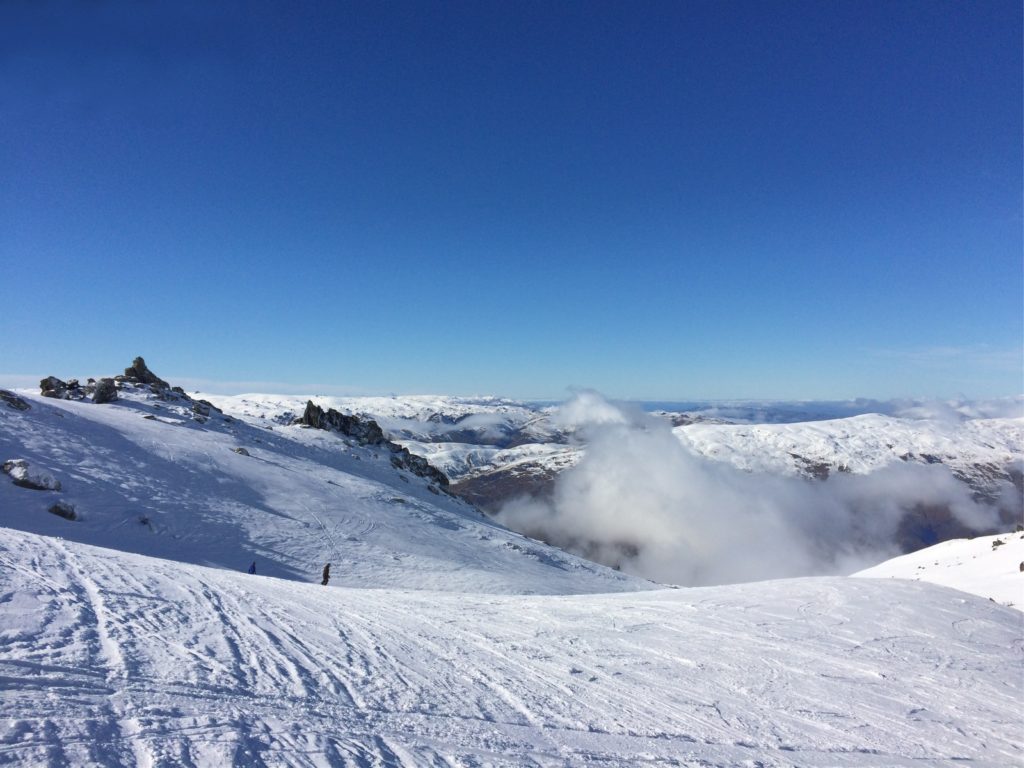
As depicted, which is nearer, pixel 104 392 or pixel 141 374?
pixel 104 392

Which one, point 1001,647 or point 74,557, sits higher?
point 74,557

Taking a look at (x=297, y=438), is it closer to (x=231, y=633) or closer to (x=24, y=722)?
(x=231, y=633)

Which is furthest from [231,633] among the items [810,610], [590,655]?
[810,610]

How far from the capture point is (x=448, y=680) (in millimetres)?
7695

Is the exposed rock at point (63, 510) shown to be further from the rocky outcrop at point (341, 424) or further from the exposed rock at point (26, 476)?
the rocky outcrop at point (341, 424)

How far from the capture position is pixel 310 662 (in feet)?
24.7

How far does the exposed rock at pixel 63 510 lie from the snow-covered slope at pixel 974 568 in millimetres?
34298

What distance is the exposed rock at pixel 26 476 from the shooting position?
2023 centimetres

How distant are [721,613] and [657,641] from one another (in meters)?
3.71

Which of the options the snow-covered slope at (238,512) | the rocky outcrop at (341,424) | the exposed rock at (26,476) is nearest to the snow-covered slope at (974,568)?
the snow-covered slope at (238,512)

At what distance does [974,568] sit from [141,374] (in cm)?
6829

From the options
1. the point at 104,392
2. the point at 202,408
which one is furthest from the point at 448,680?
the point at 202,408

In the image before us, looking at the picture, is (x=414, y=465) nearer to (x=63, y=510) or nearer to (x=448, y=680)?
(x=63, y=510)

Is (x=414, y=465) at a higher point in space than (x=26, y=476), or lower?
lower
